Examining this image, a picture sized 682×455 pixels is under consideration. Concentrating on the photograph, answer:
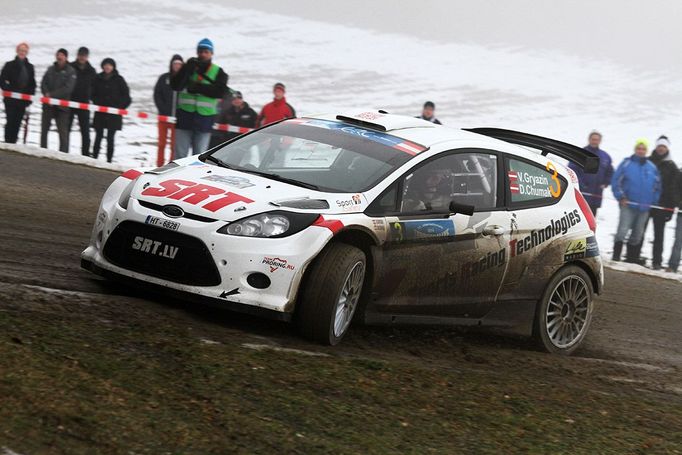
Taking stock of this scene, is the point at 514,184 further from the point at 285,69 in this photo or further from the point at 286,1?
the point at 286,1

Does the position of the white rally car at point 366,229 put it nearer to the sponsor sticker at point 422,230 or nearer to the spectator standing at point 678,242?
the sponsor sticker at point 422,230

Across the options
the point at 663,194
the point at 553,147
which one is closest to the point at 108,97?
the point at 663,194

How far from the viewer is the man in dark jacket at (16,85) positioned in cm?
1783

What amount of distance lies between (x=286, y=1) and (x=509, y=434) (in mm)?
50098

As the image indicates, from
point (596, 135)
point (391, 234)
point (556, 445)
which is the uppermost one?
point (596, 135)

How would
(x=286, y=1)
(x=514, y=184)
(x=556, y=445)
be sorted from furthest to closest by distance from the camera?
1. (x=286, y=1)
2. (x=514, y=184)
3. (x=556, y=445)

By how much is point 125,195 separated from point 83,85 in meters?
11.1

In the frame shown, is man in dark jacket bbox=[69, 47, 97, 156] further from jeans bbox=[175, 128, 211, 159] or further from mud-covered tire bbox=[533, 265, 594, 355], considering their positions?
mud-covered tire bbox=[533, 265, 594, 355]

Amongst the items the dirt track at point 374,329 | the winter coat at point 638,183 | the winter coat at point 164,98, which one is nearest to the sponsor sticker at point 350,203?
the dirt track at point 374,329

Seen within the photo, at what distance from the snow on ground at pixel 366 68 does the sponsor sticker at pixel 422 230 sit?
71.5 ft

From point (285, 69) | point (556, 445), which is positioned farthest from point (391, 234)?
point (285, 69)

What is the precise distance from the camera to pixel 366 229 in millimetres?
7445

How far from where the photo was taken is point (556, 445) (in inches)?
241

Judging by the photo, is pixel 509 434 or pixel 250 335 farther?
pixel 250 335
